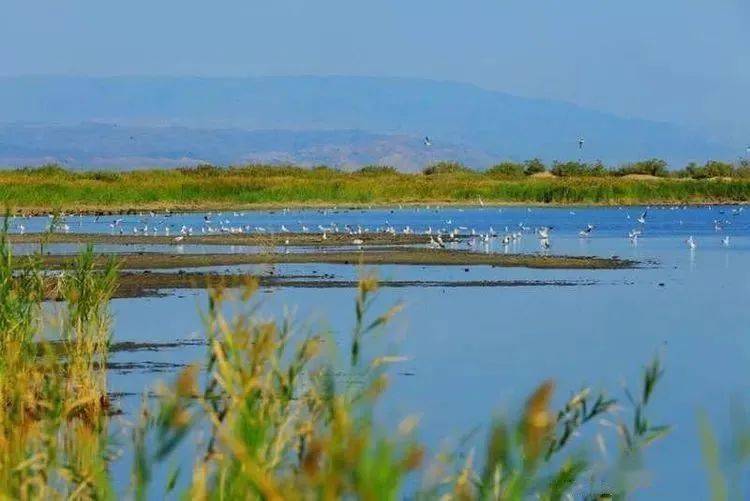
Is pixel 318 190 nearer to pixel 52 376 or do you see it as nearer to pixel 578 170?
pixel 578 170

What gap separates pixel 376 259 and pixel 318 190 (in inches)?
1302

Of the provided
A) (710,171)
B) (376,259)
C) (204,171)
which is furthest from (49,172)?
(376,259)

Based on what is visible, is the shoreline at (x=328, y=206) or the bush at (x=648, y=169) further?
the bush at (x=648, y=169)

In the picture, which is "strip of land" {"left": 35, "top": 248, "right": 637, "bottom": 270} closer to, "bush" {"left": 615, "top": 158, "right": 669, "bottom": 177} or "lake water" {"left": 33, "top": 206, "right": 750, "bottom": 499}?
"lake water" {"left": 33, "top": 206, "right": 750, "bottom": 499}

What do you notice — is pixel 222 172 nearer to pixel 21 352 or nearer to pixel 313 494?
pixel 21 352

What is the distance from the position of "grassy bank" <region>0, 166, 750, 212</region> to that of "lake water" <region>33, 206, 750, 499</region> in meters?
27.5

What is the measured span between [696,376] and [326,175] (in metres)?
55.7

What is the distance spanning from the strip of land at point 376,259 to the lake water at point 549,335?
888 millimetres

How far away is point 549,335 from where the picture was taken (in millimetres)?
18000

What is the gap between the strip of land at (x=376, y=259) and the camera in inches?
1128

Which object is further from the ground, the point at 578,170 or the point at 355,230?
the point at 578,170

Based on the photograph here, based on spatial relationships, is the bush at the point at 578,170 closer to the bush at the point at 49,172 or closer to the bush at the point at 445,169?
the bush at the point at 445,169

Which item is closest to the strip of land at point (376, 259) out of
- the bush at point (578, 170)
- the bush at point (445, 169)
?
the bush at point (578, 170)

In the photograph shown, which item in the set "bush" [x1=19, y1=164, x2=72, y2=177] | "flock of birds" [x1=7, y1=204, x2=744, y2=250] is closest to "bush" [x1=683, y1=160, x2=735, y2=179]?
"flock of birds" [x1=7, y1=204, x2=744, y2=250]
